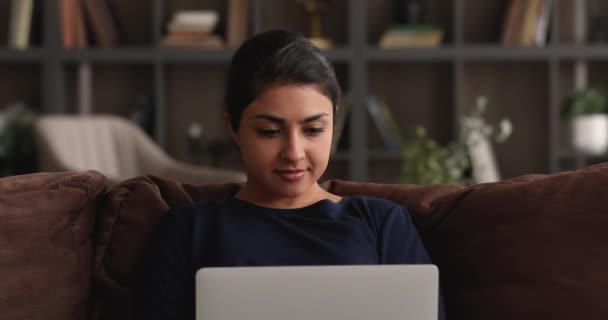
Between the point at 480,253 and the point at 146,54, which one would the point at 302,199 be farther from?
the point at 146,54

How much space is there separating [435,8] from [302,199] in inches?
128

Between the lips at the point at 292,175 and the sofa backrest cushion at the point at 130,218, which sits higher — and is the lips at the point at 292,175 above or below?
above

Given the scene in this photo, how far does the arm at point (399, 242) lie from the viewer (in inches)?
47.5

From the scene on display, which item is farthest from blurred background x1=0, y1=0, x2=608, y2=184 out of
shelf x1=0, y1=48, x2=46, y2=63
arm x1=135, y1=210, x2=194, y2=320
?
arm x1=135, y1=210, x2=194, y2=320

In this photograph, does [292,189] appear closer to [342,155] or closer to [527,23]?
[342,155]

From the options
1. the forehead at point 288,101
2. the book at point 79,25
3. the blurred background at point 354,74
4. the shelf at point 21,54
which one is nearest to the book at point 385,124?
the blurred background at point 354,74

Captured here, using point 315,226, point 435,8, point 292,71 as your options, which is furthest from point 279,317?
point 435,8

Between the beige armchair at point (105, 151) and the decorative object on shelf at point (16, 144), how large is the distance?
1.05 feet

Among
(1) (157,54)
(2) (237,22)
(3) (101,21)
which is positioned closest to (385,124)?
(2) (237,22)

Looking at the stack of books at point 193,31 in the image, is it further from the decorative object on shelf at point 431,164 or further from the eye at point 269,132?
the eye at point 269,132

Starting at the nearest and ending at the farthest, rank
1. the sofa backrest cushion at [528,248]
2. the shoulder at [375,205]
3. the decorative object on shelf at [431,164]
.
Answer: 1. the sofa backrest cushion at [528,248]
2. the shoulder at [375,205]
3. the decorative object on shelf at [431,164]

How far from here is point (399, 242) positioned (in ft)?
4.00

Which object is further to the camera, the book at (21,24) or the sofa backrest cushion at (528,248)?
the book at (21,24)

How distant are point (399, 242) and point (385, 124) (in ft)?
9.68
